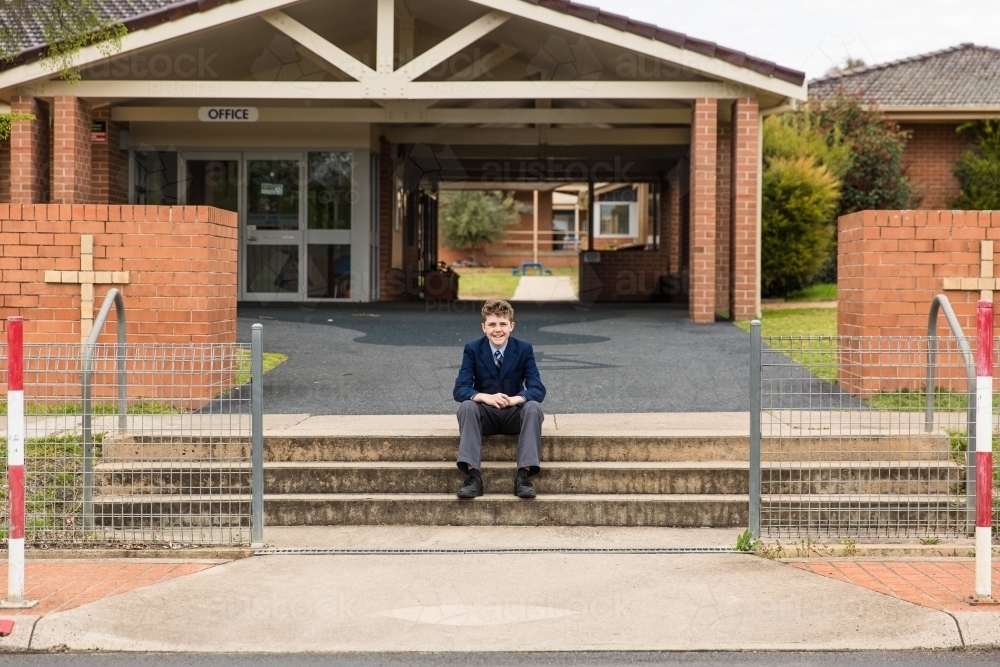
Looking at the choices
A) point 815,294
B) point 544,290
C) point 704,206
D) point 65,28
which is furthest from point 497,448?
point 544,290

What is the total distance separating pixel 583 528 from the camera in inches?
255

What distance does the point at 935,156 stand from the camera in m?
24.0

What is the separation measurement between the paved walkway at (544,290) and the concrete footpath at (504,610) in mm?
19838

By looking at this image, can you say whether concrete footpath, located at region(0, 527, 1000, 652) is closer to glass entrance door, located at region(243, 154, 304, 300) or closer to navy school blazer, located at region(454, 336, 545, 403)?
navy school blazer, located at region(454, 336, 545, 403)

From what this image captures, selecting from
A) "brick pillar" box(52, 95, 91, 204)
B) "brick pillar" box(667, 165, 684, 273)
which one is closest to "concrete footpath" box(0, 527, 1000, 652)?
"brick pillar" box(52, 95, 91, 204)

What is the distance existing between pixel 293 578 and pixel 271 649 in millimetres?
933

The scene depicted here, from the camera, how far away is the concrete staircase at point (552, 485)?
6324 mm

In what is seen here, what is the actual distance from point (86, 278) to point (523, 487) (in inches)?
160

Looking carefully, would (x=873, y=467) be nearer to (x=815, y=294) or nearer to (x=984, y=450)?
(x=984, y=450)

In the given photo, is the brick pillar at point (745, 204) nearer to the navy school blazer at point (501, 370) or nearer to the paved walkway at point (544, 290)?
the navy school blazer at point (501, 370)

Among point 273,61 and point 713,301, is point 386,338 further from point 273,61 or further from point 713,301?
point 273,61

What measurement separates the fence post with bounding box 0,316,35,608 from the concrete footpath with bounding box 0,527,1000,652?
255mm

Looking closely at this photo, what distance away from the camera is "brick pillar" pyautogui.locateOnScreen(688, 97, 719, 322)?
14.6 metres

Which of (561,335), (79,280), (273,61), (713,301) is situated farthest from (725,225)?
(79,280)
